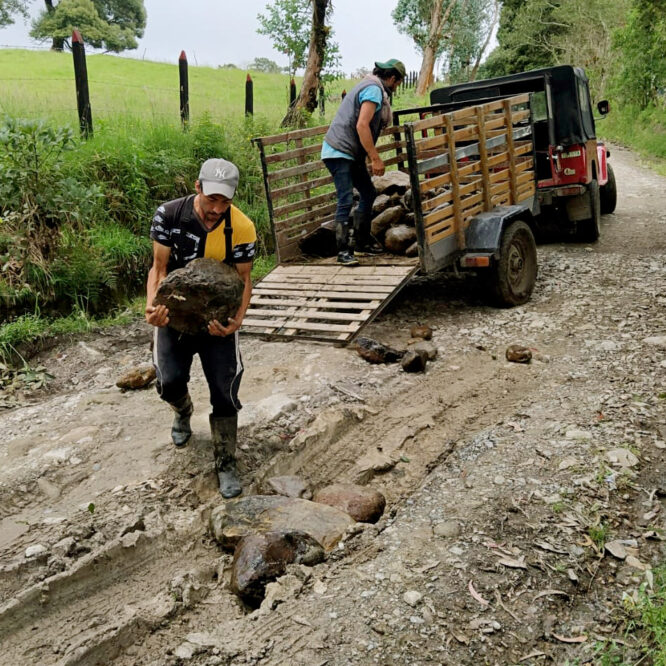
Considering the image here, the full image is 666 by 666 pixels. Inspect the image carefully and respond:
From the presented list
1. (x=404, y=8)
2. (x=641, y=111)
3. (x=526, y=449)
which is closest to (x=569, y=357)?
(x=526, y=449)

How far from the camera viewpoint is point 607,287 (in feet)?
23.4

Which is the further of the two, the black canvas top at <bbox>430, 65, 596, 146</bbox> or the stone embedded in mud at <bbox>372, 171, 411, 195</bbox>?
the black canvas top at <bbox>430, 65, 596, 146</bbox>

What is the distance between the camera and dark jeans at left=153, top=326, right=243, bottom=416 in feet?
12.2

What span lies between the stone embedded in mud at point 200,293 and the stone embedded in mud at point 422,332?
2.92 m

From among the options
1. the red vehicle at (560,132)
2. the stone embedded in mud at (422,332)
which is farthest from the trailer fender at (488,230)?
the red vehicle at (560,132)

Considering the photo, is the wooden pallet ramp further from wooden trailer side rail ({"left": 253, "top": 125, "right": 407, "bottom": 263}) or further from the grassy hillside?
the grassy hillside

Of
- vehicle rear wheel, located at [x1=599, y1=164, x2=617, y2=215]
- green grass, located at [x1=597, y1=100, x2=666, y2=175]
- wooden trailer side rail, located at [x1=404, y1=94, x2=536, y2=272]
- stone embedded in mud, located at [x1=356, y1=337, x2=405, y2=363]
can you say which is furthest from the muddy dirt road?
green grass, located at [x1=597, y1=100, x2=666, y2=175]

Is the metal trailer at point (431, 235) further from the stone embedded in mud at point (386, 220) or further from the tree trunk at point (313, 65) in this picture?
the tree trunk at point (313, 65)

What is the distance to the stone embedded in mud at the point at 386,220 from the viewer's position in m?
7.01

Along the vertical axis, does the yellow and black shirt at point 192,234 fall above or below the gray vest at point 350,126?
below

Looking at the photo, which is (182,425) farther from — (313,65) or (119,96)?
(119,96)

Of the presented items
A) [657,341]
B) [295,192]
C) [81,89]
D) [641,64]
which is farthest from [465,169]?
[641,64]

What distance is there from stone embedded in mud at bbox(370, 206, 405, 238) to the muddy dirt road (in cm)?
145

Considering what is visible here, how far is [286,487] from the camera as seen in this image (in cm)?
385
